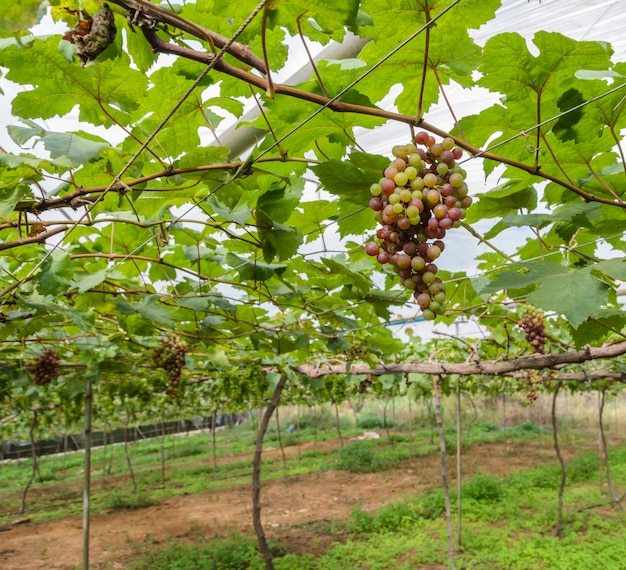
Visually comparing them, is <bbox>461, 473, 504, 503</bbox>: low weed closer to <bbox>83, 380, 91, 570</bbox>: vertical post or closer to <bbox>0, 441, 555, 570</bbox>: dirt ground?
<bbox>0, 441, 555, 570</bbox>: dirt ground

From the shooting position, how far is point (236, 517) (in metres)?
Answer: 8.47

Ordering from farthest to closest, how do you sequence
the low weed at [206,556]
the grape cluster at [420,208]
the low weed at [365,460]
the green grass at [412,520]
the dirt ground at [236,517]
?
the low weed at [365,460]
the dirt ground at [236,517]
the low weed at [206,556]
the green grass at [412,520]
the grape cluster at [420,208]

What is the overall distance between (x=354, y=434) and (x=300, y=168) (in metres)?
18.5

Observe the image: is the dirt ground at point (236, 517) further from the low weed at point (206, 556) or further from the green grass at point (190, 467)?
the green grass at point (190, 467)

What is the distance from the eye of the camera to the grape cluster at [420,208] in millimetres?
901

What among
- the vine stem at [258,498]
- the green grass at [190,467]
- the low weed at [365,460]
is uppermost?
the vine stem at [258,498]

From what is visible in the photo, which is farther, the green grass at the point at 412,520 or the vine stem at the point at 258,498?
the green grass at the point at 412,520

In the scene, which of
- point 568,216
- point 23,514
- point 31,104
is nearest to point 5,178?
point 31,104

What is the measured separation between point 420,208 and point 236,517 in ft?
28.7

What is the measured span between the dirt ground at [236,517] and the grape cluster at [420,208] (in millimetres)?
6530

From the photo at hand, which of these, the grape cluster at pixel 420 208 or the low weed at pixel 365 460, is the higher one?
the grape cluster at pixel 420 208

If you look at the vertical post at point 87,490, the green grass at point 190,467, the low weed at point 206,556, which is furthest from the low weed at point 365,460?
the vertical post at point 87,490

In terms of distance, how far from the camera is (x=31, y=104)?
1.16 metres

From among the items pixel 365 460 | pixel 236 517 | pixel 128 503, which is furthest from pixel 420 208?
pixel 365 460
